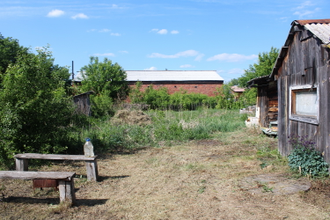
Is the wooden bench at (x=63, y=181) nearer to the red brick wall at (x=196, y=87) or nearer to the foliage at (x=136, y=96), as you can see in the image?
the foliage at (x=136, y=96)

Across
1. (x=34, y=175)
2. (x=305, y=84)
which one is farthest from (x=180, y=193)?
(x=305, y=84)

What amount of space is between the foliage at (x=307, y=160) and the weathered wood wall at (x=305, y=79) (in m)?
0.14

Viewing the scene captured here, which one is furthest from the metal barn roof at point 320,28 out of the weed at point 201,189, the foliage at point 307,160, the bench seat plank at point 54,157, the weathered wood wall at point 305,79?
the bench seat plank at point 54,157

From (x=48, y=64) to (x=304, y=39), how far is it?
7101mm

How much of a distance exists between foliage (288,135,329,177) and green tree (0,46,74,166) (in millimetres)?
6083

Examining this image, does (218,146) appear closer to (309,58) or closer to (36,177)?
(309,58)

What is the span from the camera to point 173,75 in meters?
42.2

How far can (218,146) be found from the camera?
35.2 ft

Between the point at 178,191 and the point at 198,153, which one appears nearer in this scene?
the point at 178,191

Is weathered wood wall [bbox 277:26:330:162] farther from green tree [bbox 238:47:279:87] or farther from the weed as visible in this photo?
green tree [bbox 238:47:279:87]

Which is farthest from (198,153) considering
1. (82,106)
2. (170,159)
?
(82,106)

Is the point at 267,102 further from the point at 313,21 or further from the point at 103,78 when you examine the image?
the point at 103,78

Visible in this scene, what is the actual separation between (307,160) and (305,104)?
1497mm

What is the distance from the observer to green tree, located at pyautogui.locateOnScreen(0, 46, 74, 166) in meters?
7.16
